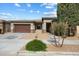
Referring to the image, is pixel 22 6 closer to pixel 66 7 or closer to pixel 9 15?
pixel 9 15

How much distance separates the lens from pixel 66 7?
13.8 metres

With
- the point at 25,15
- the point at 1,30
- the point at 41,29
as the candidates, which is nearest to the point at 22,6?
the point at 25,15

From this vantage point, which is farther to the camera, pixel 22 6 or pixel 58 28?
pixel 22 6

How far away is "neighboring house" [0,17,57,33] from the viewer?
42.2 ft

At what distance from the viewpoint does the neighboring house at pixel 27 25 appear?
1285 centimetres

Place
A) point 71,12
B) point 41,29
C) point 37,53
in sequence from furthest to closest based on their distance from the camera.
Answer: point 71,12 → point 41,29 → point 37,53

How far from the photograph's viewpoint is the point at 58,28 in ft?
29.7

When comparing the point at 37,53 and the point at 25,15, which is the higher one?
the point at 25,15

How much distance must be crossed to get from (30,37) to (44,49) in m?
5.82

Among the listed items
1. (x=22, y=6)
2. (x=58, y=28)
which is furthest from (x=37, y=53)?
(x=22, y=6)

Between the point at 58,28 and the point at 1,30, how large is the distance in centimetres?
776

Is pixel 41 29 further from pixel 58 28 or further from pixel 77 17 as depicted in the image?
pixel 58 28

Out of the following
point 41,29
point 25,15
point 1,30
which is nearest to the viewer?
point 25,15

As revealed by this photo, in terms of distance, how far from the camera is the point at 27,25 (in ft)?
54.8
